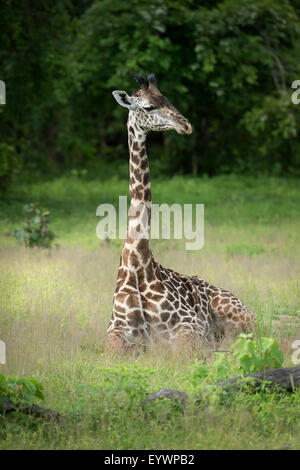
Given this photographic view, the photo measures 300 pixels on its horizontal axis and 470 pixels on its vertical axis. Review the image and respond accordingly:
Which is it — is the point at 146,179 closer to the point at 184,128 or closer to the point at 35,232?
the point at 184,128

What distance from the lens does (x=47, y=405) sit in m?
6.18

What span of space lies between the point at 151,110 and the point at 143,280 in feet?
5.68

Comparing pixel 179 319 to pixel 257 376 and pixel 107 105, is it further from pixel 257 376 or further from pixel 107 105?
pixel 107 105

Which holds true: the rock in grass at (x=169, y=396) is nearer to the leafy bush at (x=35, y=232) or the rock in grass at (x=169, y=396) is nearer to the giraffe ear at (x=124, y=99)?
the giraffe ear at (x=124, y=99)

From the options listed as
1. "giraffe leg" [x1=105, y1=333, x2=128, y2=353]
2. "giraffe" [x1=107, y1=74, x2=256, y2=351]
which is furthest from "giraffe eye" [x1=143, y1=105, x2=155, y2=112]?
"giraffe leg" [x1=105, y1=333, x2=128, y2=353]

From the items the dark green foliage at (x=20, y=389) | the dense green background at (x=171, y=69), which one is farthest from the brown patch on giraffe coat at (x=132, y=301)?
the dense green background at (x=171, y=69)

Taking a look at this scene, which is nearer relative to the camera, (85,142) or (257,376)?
(257,376)

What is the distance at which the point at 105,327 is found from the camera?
8.73 meters

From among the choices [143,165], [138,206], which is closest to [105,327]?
[138,206]

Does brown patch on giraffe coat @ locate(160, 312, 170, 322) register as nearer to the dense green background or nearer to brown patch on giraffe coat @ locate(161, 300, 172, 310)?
brown patch on giraffe coat @ locate(161, 300, 172, 310)

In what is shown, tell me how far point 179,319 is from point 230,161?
22246mm

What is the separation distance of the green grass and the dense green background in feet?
11.7

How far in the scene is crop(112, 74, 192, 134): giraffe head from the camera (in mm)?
7652
